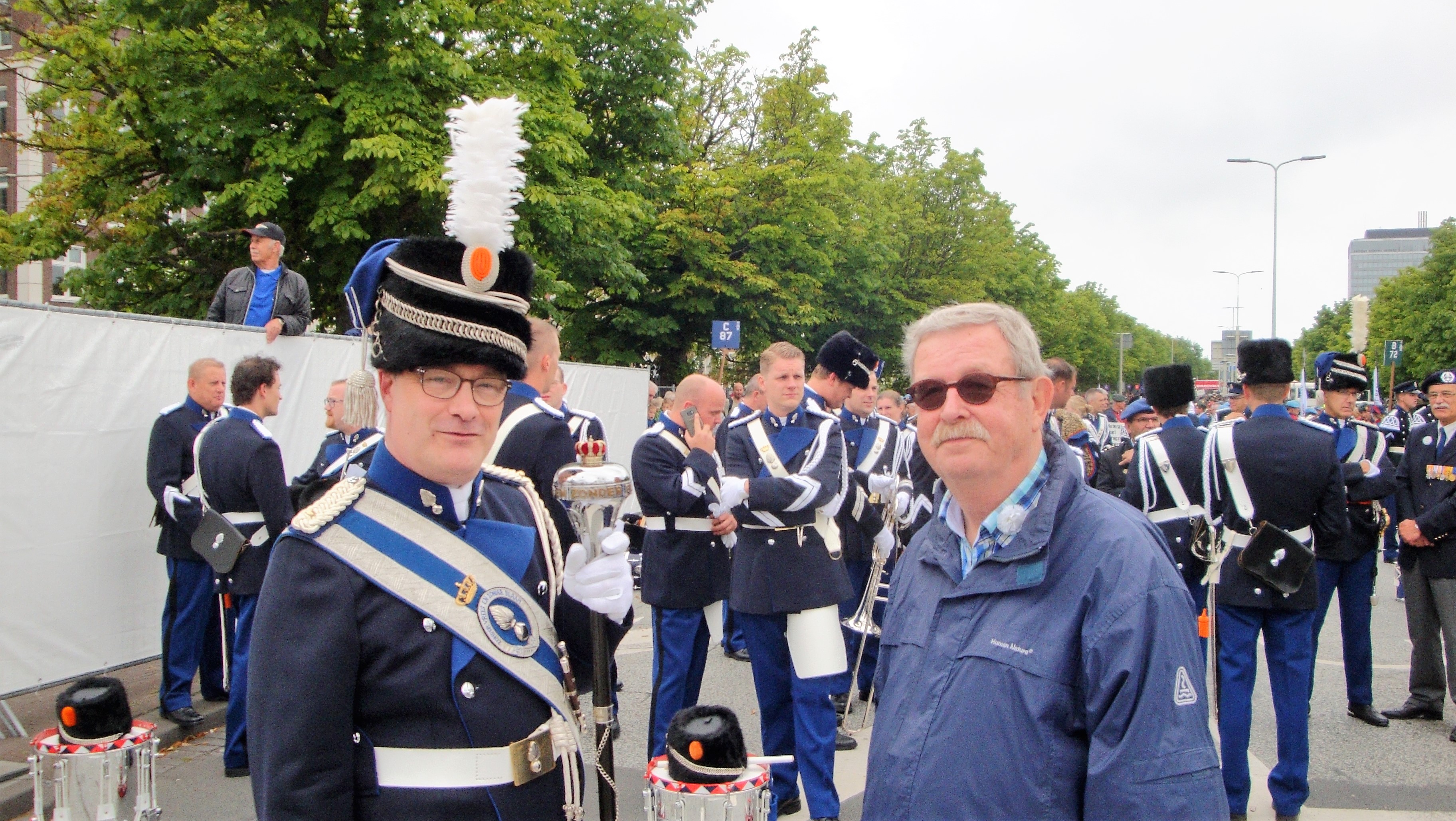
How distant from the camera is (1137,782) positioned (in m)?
1.68

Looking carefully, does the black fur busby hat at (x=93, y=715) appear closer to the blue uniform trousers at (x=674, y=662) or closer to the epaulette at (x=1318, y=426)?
the blue uniform trousers at (x=674, y=662)

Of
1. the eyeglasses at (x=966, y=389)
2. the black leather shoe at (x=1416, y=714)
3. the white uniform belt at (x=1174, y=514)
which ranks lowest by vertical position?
the black leather shoe at (x=1416, y=714)

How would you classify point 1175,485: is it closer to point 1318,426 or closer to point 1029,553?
point 1318,426

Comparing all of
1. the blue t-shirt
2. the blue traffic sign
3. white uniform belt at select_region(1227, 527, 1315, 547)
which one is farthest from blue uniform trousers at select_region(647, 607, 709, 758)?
the blue traffic sign

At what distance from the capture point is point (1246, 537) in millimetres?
5098

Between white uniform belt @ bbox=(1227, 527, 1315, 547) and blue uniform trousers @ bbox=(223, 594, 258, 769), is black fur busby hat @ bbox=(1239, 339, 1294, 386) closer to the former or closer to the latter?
white uniform belt @ bbox=(1227, 527, 1315, 547)

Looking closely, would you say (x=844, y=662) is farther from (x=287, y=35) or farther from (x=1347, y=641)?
(x=287, y=35)

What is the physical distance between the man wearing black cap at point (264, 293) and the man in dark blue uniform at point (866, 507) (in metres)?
4.75

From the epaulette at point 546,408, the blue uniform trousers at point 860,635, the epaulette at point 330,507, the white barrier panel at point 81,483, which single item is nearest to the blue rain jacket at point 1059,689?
the epaulette at point 330,507

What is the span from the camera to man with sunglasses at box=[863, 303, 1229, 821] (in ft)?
5.62

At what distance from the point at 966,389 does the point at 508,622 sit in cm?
112

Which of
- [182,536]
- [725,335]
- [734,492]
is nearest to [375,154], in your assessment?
[725,335]

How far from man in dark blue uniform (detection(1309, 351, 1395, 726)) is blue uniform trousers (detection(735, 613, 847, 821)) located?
2.98 meters

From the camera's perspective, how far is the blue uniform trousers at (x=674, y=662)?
5441 mm
